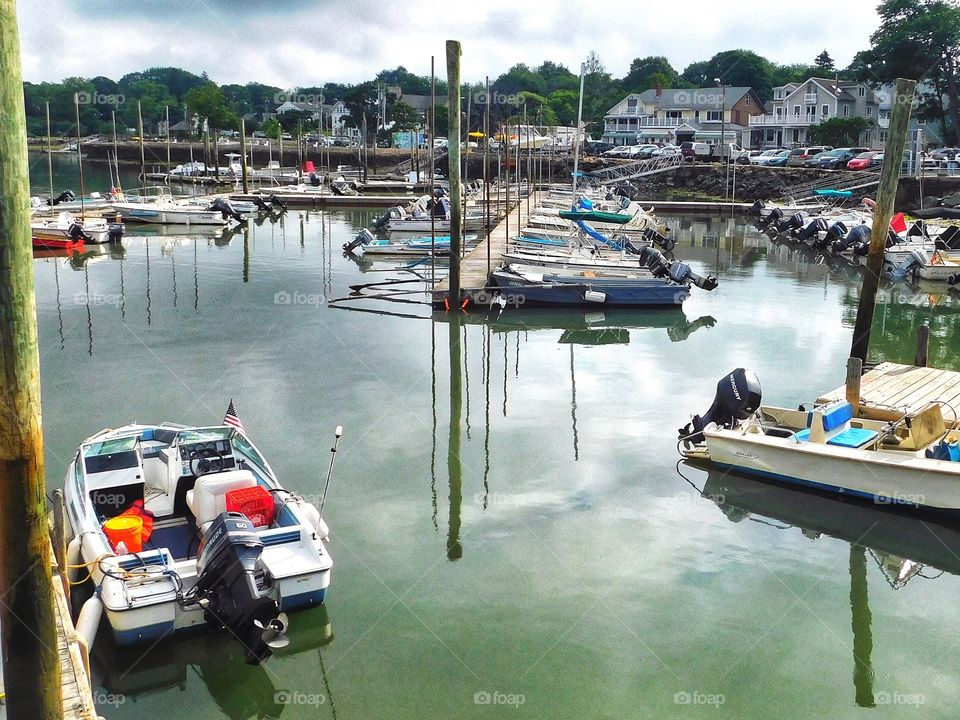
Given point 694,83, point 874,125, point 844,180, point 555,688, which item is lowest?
point 555,688

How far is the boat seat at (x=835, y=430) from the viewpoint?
11625 mm

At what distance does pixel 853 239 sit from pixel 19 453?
34.5 meters

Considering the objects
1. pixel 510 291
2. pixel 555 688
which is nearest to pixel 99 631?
pixel 555 688

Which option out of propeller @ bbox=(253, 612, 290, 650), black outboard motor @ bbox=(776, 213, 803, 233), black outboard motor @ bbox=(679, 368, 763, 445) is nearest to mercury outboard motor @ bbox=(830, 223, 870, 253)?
black outboard motor @ bbox=(776, 213, 803, 233)

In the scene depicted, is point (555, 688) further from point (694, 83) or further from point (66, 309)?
point (694, 83)

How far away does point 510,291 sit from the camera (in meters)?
23.6

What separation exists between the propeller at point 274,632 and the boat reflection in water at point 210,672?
482mm

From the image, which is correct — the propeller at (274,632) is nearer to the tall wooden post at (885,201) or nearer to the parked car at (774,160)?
the tall wooden post at (885,201)

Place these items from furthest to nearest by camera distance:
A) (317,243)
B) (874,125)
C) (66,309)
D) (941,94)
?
(874,125) → (941,94) → (317,243) → (66,309)

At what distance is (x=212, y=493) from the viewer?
30.3 ft

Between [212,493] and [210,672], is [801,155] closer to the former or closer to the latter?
[212,493]

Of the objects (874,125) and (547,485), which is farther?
(874,125)

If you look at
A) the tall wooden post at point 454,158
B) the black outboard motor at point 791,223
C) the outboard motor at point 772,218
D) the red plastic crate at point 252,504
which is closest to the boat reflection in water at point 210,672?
the red plastic crate at point 252,504

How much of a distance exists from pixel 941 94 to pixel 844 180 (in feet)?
67.8
